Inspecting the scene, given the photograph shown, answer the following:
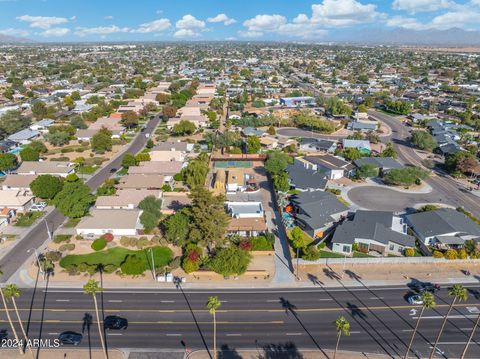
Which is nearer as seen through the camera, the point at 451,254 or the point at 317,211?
the point at 451,254

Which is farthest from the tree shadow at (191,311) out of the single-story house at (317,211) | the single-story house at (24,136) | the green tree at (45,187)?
the single-story house at (24,136)

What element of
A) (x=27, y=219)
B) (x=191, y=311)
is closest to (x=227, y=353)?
(x=191, y=311)

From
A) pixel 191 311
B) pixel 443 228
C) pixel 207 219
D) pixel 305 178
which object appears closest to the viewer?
pixel 191 311

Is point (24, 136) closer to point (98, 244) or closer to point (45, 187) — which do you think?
point (45, 187)

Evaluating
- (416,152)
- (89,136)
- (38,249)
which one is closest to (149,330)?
(38,249)

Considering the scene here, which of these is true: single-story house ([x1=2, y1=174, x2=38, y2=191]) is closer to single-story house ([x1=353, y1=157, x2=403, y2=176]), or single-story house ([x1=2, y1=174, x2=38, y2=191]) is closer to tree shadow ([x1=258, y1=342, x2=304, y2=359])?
tree shadow ([x1=258, y1=342, x2=304, y2=359])

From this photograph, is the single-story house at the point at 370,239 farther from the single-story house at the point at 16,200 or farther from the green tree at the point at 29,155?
the green tree at the point at 29,155

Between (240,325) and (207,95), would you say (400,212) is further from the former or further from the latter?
(207,95)
